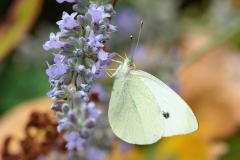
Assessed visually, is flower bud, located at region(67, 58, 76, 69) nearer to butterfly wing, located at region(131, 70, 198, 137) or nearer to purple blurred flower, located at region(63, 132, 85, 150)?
purple blurred flower, located at region(63, 132, 85, 150)

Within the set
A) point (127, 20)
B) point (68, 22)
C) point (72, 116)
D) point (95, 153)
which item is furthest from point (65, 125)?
point (127, 20)

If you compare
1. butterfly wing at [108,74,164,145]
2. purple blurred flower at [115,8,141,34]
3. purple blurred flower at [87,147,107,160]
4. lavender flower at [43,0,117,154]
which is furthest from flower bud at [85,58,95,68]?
purple blurred flower at [115,8,141,34]

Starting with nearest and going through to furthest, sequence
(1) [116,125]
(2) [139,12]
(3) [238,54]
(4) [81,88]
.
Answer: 1. (4) [81,88]
2. (1) [116,125]
3. (3) [238,54]
4. (2) [139,12]

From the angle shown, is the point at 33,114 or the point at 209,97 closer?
the point at 33,114

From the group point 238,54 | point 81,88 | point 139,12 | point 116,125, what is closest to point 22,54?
point 139,12

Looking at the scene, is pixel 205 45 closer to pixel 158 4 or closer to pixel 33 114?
pixel 158 4

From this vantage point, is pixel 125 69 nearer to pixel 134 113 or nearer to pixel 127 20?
pixel 134 113

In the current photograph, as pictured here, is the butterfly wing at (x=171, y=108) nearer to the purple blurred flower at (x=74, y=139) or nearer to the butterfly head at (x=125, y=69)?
the butterfly head at (x=125, y=69)
